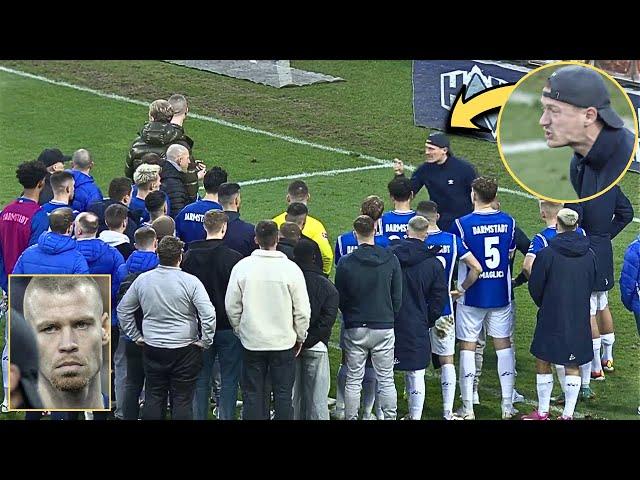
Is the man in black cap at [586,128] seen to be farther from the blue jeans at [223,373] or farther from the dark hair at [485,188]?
the blue jeans at [223,373]

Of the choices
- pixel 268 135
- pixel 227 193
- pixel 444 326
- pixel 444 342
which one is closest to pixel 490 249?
pixel 444 326

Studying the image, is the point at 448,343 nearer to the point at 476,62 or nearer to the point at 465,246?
the point at 465,246

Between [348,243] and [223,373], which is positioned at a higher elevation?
[348,243]

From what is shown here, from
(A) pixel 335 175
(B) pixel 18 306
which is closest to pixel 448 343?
(B) pixel 18 306

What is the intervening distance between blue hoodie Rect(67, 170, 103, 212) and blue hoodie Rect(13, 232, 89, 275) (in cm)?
116

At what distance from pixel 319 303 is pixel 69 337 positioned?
5.78 feet

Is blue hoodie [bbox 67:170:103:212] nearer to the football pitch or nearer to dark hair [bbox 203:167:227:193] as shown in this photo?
dark hair [bbox 203:167:227:193]

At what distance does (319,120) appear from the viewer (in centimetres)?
1797

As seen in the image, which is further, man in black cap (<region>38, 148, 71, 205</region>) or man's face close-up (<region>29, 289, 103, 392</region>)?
man in black cap (<region>38, 148, 71, 205</region>)

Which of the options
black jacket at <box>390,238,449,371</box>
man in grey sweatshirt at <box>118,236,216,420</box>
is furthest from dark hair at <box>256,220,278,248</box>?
black jacket at <box>390,238,449,371</box>

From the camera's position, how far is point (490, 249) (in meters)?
10.8

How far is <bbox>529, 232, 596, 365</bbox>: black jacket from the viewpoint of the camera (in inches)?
411

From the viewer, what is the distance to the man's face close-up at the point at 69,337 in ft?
33.3

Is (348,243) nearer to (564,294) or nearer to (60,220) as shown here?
(564,294)
